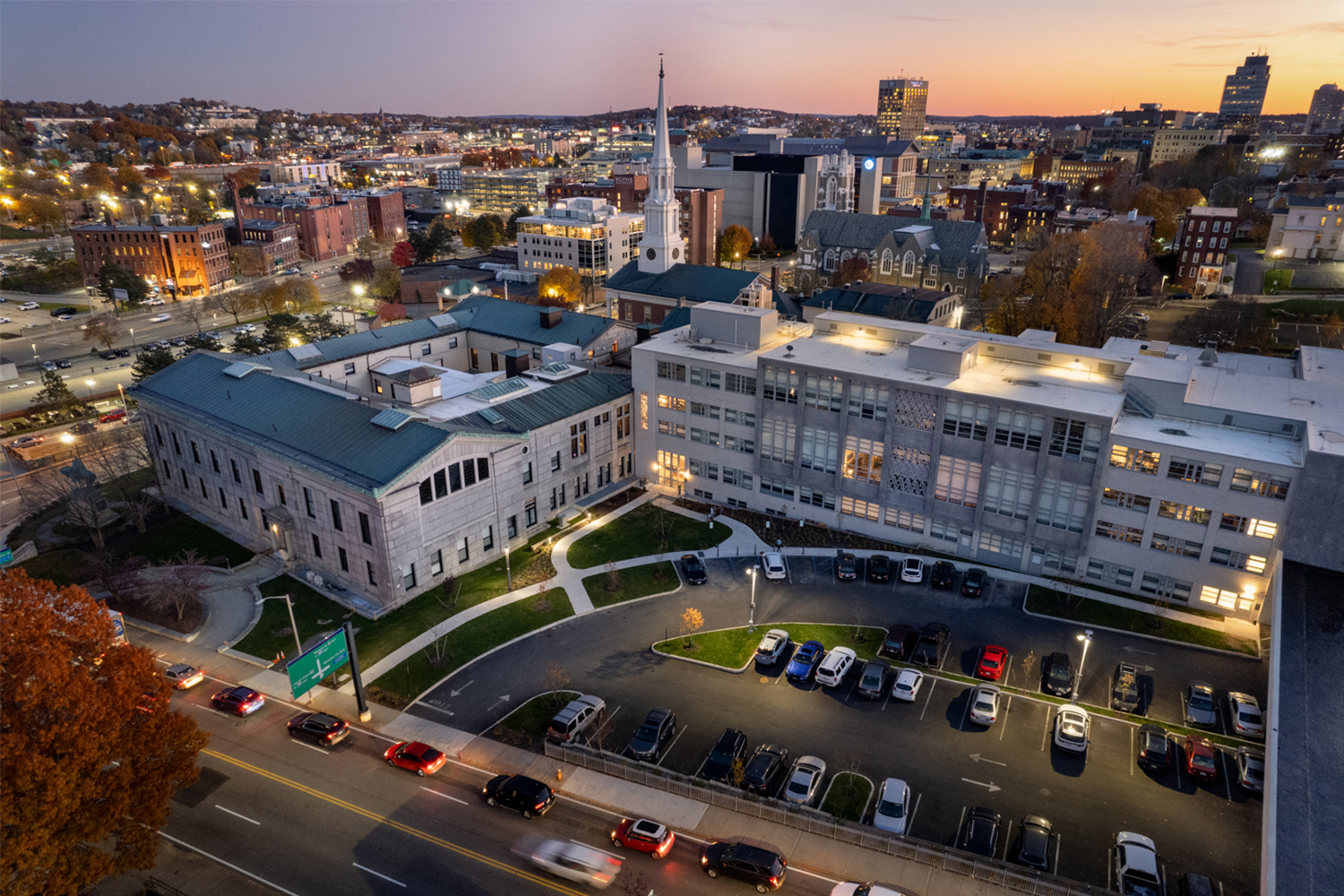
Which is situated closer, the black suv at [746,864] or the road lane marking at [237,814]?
the black suv at [746,864]

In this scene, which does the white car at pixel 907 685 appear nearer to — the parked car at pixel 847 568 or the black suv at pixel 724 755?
the black suv at pixel 724 755

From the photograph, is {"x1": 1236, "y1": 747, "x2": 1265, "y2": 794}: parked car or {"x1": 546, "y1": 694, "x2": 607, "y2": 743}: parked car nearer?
{"x1": 1236, "y1": 747, "x2": 1265, "y2": 794}: parked car

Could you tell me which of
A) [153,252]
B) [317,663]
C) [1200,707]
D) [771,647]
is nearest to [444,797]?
[317,663]

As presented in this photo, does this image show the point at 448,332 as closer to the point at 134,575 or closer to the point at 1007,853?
the point at 134,575

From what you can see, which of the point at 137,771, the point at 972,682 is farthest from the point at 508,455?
the point at 972,682

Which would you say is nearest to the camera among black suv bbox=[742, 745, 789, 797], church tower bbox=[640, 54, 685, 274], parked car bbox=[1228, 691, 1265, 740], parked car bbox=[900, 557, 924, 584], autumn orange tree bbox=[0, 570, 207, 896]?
autumn orange tree bbox=[0, 570, 207, 896]

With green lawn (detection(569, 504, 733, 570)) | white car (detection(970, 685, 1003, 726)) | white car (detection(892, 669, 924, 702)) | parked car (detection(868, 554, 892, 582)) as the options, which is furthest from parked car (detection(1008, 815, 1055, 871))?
green lawn (detection(569, 504, 733, 570))

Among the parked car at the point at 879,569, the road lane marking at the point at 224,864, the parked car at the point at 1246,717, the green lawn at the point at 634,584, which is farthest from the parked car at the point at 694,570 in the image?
the parked car at the point at 1246,717

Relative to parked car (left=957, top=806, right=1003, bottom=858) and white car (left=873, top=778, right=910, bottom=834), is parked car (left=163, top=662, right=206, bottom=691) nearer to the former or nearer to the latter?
white car (left=873, top=778, right=910, bottom=834)
